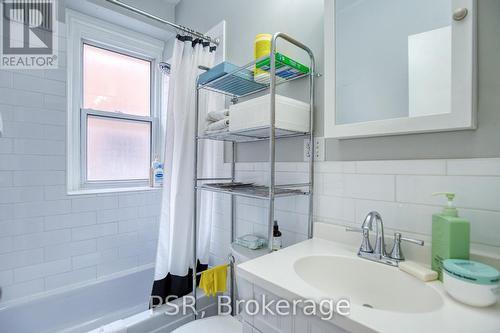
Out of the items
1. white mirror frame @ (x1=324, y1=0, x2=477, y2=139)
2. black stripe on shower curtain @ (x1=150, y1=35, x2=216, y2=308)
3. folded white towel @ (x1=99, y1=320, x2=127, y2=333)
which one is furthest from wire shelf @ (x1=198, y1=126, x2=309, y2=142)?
folded white towel @ (x1=99, y1=320, x2=127, y2=333)

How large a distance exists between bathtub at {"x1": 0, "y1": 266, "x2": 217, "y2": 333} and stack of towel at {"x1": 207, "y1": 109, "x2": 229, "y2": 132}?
3.31ft

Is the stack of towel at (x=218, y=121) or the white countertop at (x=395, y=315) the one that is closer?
the white countertop at (x=395, y=315)

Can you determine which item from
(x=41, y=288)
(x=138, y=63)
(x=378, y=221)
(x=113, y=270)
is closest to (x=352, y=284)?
(x=378, y=221)

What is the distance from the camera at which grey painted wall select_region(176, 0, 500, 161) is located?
71 cm

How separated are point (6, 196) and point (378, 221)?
2.22 m

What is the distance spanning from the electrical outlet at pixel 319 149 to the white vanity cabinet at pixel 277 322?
634 millimetres

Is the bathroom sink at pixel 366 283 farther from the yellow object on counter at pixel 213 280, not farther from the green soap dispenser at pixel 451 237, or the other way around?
the yellow object on counter at pixel 213 280

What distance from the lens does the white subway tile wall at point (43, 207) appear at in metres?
1.62

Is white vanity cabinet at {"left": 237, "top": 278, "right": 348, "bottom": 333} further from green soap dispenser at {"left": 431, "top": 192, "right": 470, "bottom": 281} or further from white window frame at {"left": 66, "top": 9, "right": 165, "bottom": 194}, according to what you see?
white window frame at {"left": 66, "top": 9, "right": 165, "bottom": 194}

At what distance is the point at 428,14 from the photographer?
815 mm

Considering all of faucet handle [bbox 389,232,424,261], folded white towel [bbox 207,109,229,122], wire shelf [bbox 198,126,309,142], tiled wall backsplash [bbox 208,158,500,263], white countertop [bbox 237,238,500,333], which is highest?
folded white towel [bbox 207,109,229,122]

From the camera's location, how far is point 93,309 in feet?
5.76

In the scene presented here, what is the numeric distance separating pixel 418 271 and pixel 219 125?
3.33 ft

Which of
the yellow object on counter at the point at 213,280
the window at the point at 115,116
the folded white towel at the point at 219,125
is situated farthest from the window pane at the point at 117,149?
the yellow object on counter at the point at 213,280
